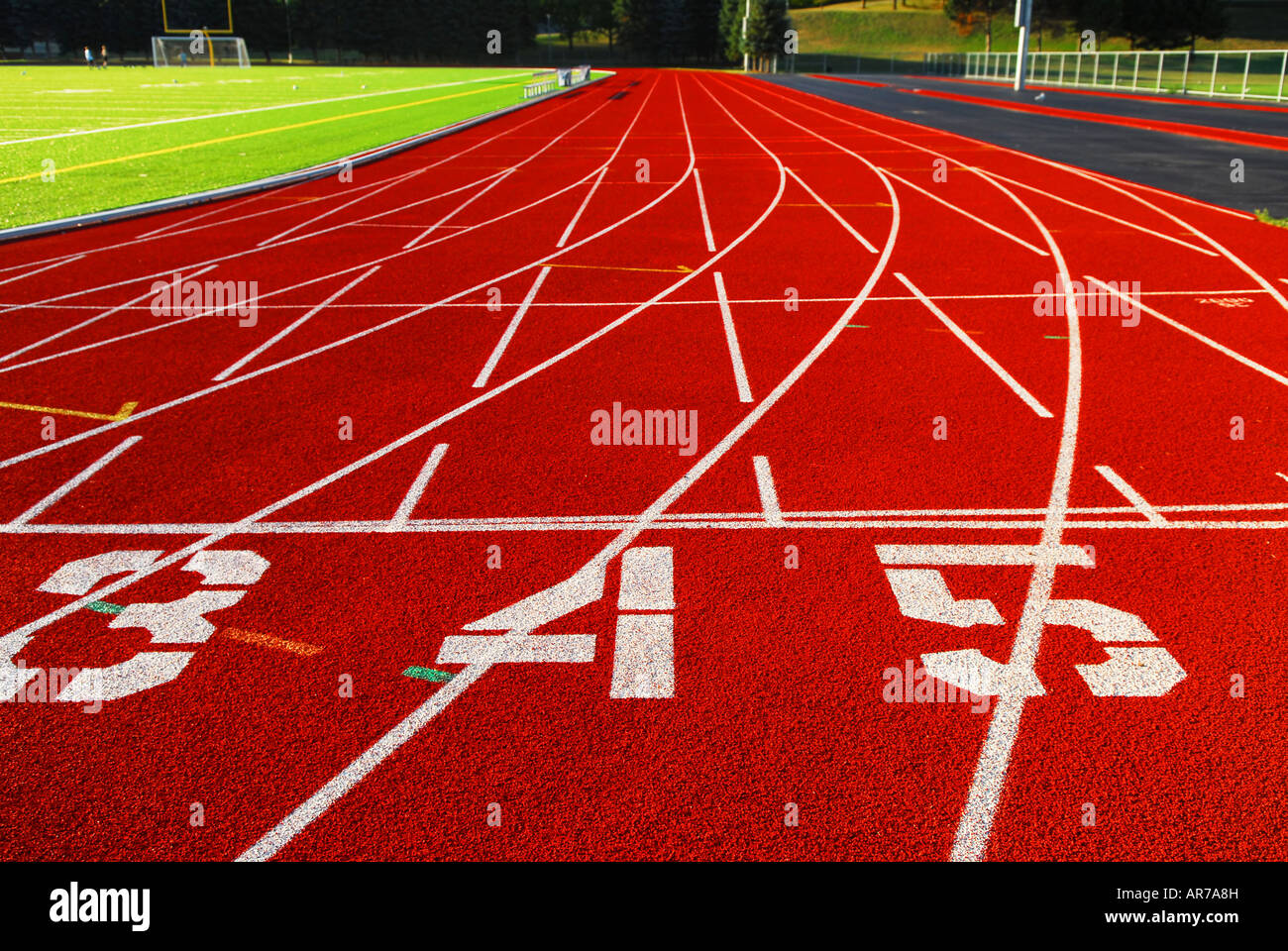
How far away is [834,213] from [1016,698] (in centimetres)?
1239

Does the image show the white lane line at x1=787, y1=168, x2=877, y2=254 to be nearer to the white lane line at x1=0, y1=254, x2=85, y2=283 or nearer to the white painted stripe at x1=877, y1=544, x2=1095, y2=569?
the white painted stripe at x1=877, y1=544, x2=1095, y2=569

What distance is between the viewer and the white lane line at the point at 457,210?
44.2 feet

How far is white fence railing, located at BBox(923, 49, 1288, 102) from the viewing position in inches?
1383

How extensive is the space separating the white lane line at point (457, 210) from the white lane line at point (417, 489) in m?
6.93

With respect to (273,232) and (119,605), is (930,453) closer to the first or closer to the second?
(119,605)

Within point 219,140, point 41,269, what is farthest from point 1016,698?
point 219,140

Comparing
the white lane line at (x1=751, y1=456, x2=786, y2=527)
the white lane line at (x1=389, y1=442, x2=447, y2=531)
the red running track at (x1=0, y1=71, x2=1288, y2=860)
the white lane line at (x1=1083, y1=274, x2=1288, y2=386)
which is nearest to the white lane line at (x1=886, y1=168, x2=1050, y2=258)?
the red running track at (x1=0, y1=71, x2=1288, y2=860)

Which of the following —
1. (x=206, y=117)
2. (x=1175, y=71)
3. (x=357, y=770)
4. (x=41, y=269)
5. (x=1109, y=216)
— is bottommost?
(x=357, y=770)

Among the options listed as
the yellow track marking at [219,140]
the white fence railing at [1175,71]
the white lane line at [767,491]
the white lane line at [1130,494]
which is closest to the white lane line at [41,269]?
the yellow track marking at [219,140]

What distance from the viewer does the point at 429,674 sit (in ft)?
14.4

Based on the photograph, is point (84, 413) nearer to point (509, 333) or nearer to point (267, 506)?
point (267, 506)

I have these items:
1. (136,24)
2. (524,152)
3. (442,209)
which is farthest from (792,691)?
(136,24)

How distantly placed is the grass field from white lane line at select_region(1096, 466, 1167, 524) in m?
13.8

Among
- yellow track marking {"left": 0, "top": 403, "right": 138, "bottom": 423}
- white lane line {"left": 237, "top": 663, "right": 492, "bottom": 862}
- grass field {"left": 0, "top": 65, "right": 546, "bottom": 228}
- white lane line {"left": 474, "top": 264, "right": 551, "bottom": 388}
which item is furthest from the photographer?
grass field {"left": 0, "top": 65, "right": 546, "bottom": 228}
